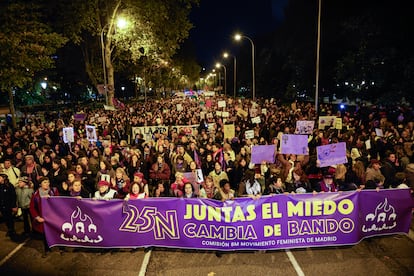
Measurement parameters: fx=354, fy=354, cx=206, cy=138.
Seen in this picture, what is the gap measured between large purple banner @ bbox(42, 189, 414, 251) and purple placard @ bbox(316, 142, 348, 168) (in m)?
1.54

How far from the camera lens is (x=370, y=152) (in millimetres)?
10625

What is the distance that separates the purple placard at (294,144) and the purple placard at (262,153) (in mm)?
509

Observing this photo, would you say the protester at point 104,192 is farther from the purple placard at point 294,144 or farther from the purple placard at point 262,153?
the purple placard at point 294,144

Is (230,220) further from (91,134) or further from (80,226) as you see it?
(91,134)

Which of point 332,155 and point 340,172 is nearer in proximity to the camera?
point 332,155

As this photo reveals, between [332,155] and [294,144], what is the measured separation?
122 centimetres

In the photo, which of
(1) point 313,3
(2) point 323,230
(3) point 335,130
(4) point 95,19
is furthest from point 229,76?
(2) point 323,230

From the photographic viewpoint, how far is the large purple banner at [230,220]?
251 inches

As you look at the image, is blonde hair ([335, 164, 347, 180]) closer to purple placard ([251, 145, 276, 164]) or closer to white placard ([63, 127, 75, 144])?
purple placard ([251, 145, 276, 164])

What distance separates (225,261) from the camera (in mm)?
6336

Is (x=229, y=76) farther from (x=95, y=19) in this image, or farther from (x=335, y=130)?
(x=335, y=130)

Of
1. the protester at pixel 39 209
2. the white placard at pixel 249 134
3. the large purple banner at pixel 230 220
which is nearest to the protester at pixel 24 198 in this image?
the protester at pixel 39 209

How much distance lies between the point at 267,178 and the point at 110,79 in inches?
878

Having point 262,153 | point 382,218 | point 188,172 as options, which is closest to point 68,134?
point 188,172
